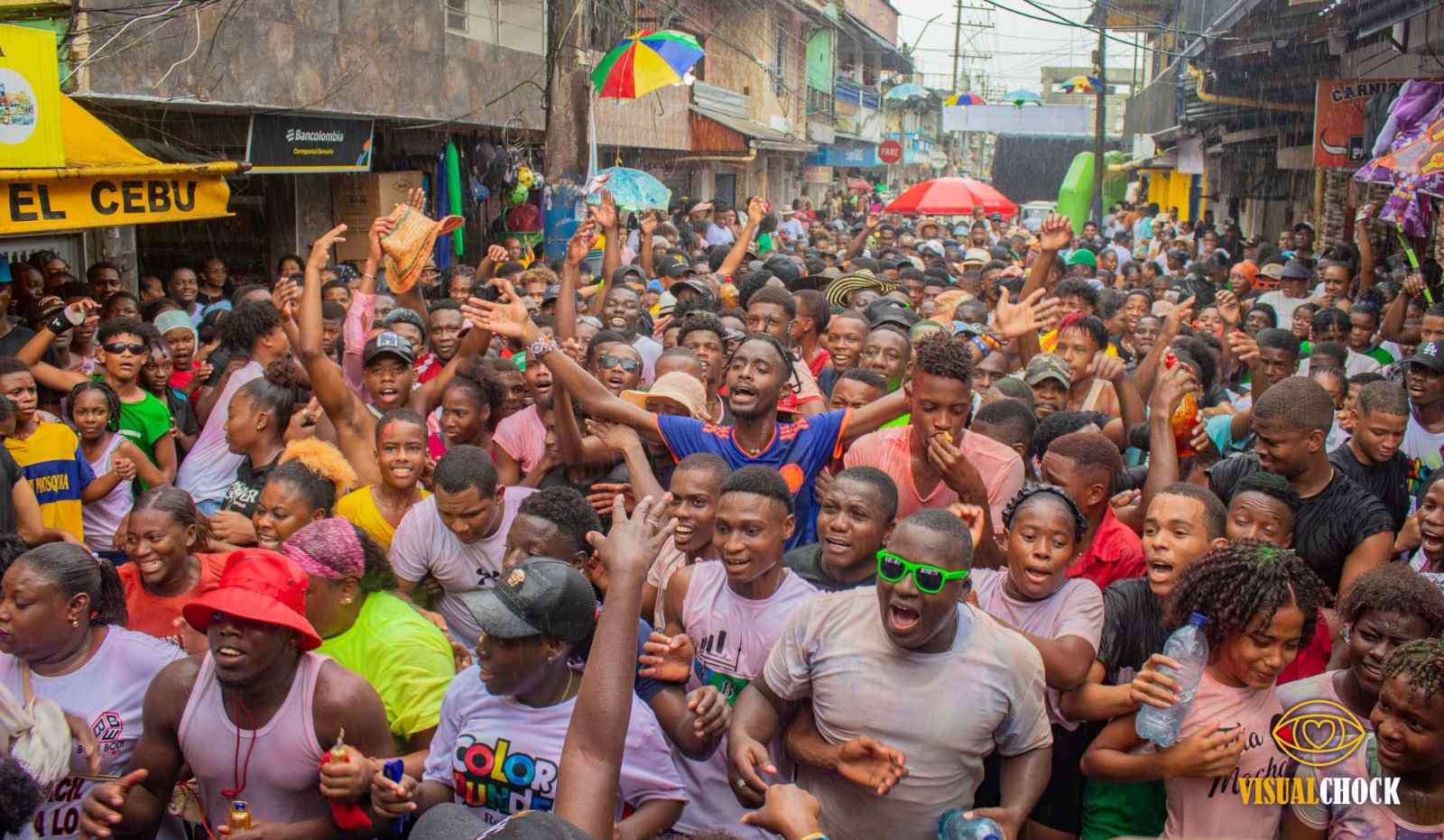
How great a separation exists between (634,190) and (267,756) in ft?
36.3

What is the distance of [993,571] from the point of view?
14.0 ft

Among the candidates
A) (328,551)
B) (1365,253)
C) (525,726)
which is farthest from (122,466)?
(1365,253)

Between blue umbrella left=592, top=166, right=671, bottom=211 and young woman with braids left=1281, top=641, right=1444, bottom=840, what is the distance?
36.2 feet

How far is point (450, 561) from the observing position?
4.61 meters

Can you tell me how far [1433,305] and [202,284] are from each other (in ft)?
32.1

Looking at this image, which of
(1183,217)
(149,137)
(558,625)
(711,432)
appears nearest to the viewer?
(558,625)

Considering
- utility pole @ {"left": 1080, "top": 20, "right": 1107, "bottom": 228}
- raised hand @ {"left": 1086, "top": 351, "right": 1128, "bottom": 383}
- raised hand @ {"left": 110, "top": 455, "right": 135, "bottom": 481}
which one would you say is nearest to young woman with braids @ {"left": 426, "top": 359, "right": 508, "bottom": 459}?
raised hand @ {"left": 110, "top": 455, "right": 135, "bottom": 481}

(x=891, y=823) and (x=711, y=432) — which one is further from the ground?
(x=711, y=432)

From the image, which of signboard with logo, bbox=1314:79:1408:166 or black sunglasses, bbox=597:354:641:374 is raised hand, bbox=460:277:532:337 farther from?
signboard with logo, bbox=1314:79:1408:166

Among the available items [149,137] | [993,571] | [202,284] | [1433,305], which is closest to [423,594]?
[993,571]

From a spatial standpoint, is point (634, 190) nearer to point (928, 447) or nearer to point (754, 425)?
point (754, 425)

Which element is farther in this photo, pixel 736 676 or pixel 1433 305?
pixel 1433 305

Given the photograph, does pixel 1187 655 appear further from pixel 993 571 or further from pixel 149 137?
pixel 149 137

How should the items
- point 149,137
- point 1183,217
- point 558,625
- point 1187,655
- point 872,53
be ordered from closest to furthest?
point 558,625
point 1187,655
point 149,137
point 1183,217
point 872,53
